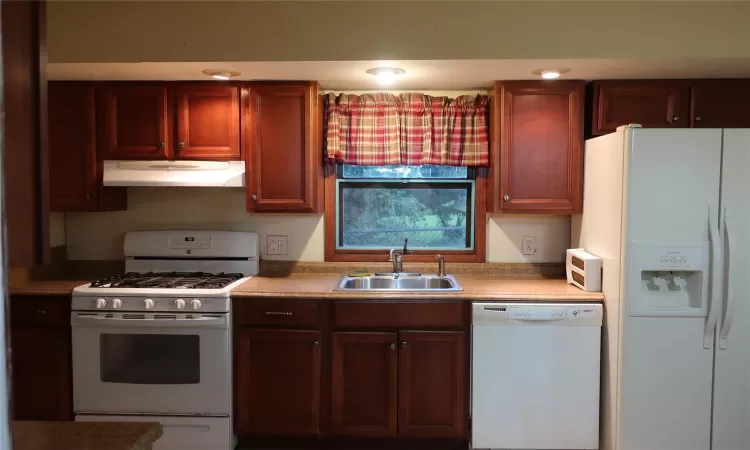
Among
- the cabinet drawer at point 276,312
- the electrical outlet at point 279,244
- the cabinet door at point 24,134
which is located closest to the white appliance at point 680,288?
the cabinet drawer at point 276,312

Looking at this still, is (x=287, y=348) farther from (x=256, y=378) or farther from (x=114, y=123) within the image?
(x=114, y=123)

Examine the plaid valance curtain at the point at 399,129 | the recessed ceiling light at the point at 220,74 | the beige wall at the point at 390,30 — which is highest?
the beige wall at the point at 390,30

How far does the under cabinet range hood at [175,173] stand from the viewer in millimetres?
2971

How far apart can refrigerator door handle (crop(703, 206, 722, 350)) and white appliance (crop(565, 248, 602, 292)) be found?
49 cm

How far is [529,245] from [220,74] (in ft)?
6.86

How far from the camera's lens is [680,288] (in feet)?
8.14

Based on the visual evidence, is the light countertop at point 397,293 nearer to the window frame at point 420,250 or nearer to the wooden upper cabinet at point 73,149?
the window frame at point 420,250

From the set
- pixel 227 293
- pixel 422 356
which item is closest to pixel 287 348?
pixel 227 293

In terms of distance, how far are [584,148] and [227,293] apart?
6.86 ft

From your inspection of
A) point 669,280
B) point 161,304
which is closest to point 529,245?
point 669,280

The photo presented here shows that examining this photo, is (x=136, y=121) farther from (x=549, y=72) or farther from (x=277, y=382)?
(x=549, y=72)

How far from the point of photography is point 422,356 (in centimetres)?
276

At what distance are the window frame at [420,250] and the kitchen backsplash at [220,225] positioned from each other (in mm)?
54

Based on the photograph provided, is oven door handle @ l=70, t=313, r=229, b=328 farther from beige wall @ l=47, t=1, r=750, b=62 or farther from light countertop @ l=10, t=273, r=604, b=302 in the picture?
beige wall @ l=47, t=1, r=750, b=62
